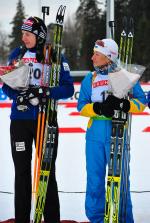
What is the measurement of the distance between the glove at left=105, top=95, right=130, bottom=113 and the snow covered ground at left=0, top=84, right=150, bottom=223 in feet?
3.01

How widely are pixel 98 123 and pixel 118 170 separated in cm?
29

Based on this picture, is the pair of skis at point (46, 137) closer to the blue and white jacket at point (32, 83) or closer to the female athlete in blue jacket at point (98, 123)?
the blue and white jacket at point (32, 83)

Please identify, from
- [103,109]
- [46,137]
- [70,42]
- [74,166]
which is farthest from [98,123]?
[70,42]

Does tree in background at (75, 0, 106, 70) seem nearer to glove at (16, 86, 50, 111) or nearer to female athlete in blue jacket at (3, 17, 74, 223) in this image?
female athlete in blue jacket at (3, 17, 74, 223)

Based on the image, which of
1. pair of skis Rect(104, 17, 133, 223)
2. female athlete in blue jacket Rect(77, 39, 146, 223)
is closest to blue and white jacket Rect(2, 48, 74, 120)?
female athlete in blue jacket Rect(77, 39, 146, 223)

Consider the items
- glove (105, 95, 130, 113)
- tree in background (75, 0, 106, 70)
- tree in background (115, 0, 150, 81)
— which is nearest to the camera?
glove (105, 95, 130, 113)

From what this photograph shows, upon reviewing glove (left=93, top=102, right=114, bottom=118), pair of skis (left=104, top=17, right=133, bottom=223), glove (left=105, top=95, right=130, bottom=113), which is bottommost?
pair of skis (left=104, top=17, right=133, bottom=223)

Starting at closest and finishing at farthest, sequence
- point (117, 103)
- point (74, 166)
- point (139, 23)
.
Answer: point (117, 103), point (74, 166), point (139, 23)

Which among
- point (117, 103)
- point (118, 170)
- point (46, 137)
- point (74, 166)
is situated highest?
point (117, 103)

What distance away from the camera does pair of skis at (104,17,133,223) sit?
2861mm

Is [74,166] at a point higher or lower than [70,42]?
lower

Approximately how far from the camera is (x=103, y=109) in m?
2.77

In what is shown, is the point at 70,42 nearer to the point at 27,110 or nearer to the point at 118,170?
the point at 27,110

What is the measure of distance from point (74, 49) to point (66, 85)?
418cm
